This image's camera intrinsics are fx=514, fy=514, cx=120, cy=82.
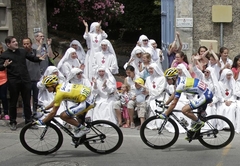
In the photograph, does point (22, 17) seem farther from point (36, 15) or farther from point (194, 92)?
point (194, 92)

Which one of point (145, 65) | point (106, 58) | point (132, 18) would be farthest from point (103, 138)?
point (132, 18)

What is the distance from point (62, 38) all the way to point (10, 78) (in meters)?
7.51

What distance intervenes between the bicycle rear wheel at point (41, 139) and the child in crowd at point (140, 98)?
251cm

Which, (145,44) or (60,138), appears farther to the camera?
(145,44)

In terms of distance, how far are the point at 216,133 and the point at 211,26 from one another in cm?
563

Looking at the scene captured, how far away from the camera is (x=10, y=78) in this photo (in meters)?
10.8

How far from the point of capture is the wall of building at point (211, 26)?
14.1 m

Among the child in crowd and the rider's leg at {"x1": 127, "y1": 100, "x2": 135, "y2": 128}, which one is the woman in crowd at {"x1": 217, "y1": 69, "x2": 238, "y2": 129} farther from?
the rider's leg at {"x1": 127, "y1": 100, "x2": 135, "y2": 128}

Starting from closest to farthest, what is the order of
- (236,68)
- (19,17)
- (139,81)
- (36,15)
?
(139,81), (236,68), (36,15), (19,17)

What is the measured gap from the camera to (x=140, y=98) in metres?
11.2

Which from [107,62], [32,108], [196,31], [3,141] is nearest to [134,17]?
[196,31]

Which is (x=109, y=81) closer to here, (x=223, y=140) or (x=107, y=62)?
(x=107, y=62)

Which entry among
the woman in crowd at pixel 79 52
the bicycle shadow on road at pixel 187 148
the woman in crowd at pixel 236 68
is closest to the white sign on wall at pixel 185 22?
the woman in crowd at pixel 79 52

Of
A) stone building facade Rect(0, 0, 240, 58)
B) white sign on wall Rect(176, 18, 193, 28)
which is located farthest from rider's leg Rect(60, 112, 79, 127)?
white sign on wall Rect(176, 18, 193, 28)
